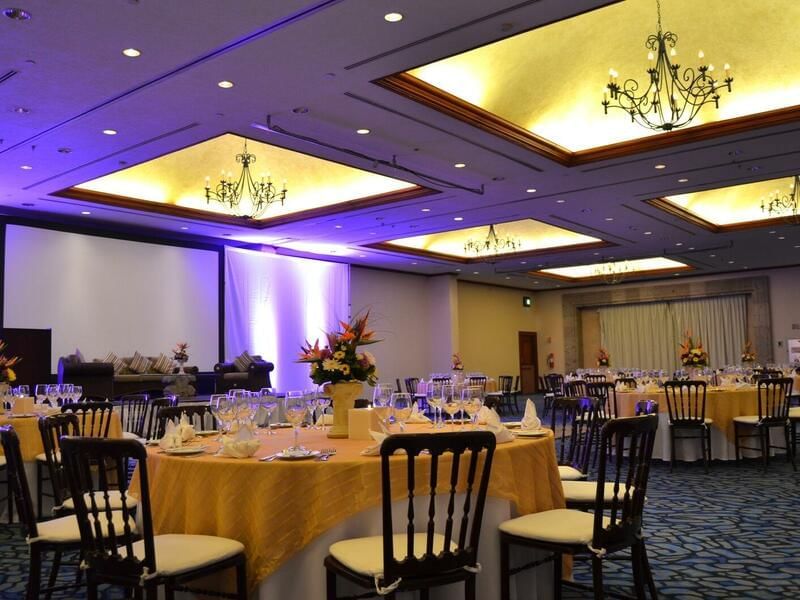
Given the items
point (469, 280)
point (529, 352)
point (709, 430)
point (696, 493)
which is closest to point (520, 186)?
point (709, 430)

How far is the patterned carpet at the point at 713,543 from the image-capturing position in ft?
12.0

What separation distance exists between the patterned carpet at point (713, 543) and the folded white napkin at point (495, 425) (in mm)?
967

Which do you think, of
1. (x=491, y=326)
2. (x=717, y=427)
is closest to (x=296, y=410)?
(x=717, y=427)

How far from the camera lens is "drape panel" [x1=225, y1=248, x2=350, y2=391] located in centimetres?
1407

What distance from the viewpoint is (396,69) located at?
19.3 feet

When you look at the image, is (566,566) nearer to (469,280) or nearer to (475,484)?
(475,484)

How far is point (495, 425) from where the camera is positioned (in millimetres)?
3336

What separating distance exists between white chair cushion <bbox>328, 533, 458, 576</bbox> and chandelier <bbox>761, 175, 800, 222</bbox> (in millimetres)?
10092

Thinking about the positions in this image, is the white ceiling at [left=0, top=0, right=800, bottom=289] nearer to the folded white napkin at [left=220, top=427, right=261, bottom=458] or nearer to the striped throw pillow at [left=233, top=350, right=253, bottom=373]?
the striped throw pillow at [left=233, top=350, right=253, bottom=373]

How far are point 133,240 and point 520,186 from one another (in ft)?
22.9

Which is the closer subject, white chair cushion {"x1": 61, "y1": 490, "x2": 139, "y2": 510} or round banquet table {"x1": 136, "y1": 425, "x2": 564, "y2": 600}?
round banquet table {"x1": 136, "y1": 425, "x2": 564, "y2": 600}

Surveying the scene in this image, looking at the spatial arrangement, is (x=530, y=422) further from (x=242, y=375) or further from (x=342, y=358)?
(x=242, y=375)

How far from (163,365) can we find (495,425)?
10.1 m

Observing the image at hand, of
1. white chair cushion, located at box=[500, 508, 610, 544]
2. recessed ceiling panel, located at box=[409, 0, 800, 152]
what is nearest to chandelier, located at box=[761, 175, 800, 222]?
recessed ceiling panel, located at box=[409, 0, 800, 152]
